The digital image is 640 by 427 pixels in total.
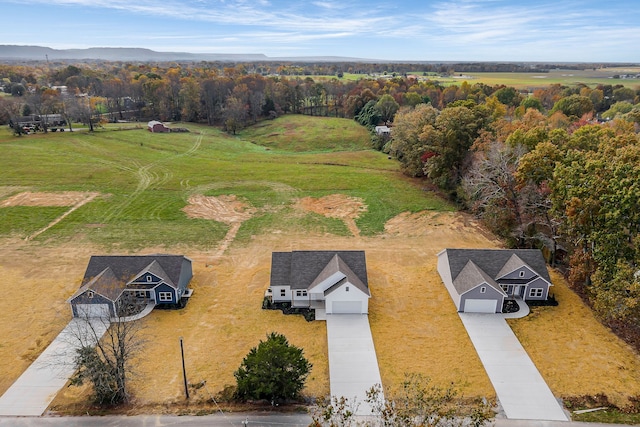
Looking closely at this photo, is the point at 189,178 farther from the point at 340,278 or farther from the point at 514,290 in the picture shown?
the point at 514,290

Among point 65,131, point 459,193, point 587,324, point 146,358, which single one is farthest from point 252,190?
point 65,131

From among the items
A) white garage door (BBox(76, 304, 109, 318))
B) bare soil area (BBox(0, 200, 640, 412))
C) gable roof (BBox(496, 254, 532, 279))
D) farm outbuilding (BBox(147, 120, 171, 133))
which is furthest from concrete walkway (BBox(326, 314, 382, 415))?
farm outbuilding (BBox(147, 120, 171, 133))

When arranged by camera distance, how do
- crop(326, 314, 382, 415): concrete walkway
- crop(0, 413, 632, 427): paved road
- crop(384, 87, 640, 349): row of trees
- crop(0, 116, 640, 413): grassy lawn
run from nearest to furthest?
crop(0, 413, 632, 427): paved road
crop(326, 314, 382, 415): concrete walkway
crop(0, 116, 640, 413): grassy lawn
crop(384, 87, 640, 349): row of trees

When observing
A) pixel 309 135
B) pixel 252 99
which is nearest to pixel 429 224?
pixel 309 135

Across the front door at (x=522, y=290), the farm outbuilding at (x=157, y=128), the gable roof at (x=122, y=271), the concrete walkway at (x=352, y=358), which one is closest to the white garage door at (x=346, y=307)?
the concrete walkway at (x=352, y=358)

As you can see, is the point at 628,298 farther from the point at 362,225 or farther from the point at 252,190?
the point at 252,190

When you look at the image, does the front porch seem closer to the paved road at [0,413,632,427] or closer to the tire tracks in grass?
the paved road at [0,413,632,427]

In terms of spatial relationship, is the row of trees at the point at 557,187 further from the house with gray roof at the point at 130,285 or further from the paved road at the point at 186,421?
the house with gray roof at the point at 130,285
